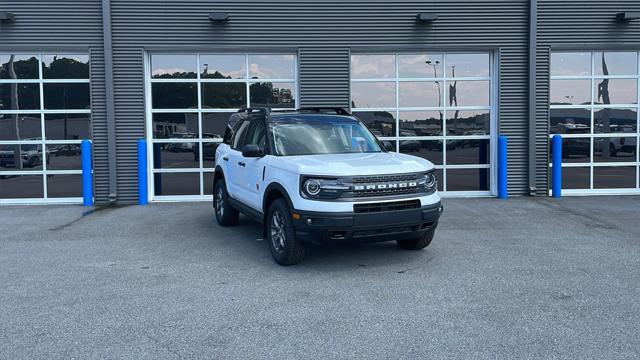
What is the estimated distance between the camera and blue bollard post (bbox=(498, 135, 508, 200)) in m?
12.6

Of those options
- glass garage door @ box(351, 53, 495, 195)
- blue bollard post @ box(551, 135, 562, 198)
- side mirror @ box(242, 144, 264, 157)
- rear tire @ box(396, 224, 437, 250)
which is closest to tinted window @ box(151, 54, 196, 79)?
glass garage door @ box(351, 53, 495, 195)

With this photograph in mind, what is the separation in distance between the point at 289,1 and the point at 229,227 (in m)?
5.52

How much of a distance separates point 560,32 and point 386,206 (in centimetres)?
863

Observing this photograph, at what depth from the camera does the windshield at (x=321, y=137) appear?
303 inches

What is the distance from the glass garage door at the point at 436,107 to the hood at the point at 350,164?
5.66 m

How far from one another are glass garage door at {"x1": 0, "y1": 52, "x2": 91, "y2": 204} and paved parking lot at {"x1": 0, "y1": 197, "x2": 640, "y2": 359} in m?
3.47

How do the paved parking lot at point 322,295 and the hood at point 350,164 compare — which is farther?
the hood at point 350,164

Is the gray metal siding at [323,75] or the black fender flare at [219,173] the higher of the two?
the gray metal siding at [323,75]

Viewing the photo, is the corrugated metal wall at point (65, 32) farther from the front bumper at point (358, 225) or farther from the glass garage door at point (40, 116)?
the front bumper at point (358, 225)

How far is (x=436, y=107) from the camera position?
13.1 metres

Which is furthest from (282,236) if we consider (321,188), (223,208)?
(223,208)

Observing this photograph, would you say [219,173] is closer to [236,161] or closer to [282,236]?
[236,161]

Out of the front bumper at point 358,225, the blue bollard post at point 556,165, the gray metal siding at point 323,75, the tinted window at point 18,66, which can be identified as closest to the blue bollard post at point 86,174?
the tinted window at point 18,66

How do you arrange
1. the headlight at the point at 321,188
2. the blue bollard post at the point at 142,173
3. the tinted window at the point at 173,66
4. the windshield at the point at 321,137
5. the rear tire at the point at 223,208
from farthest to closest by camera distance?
the tinted window at the point at 173,66 < the blue bollard post at the point at 142,173 < the rear tire at the point at 223,208 < the windshield at the point at 321,137 < the headlight at the point at 321,188
